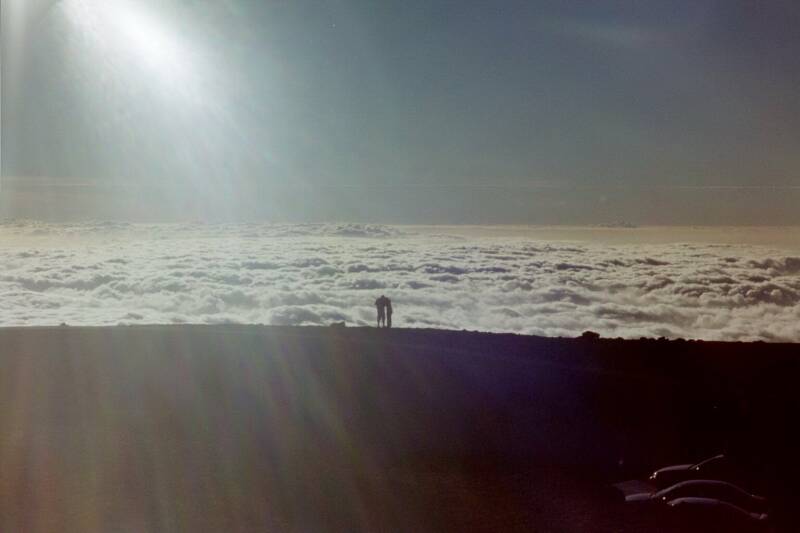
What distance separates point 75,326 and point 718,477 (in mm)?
13425

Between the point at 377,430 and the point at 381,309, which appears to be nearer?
the point at 377,430

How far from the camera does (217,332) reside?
54.0 ft

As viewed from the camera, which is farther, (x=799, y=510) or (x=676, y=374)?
(x=676, y=374)

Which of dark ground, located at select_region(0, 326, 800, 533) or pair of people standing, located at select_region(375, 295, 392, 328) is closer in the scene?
dark ground, located at select_region(0, 326, 800, 533)

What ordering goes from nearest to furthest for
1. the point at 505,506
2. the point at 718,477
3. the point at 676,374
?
1. the point at 505,506
2. the point at 718,477
3. the point at 676,374

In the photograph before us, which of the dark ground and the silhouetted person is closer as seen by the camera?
the dark ground

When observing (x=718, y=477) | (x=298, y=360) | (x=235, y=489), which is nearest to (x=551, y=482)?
(x=718, y=477)

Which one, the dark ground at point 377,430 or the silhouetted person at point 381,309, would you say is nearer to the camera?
the dark ground at point 377,430

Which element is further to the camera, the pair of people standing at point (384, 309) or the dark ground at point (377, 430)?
the pair of people standing at point (384, 309)

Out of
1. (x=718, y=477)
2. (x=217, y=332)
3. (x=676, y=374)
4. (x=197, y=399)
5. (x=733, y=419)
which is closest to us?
(x=718, y=477)

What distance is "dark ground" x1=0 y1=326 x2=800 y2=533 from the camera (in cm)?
711

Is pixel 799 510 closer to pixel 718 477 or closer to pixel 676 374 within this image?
pixel 718 477

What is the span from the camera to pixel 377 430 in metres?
9.58

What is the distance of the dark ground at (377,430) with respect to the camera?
280 inches
